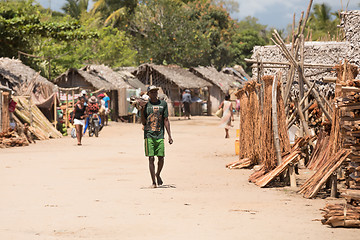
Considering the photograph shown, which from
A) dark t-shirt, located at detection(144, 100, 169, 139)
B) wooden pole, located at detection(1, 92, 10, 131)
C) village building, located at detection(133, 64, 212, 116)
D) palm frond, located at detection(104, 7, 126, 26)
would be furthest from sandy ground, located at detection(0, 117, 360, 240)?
palm frond, located at detection(104, 7, 126, 26)

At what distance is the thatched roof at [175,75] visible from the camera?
45.9 metres

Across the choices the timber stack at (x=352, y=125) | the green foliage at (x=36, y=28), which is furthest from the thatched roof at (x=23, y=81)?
the timber stack at (x=352, y=125)

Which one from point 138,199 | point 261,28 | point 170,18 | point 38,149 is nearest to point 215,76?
point 170,18

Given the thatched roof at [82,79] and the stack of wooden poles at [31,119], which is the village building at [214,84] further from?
the stack of wooden poles at [31,119]

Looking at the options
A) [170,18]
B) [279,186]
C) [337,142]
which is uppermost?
[170,18]

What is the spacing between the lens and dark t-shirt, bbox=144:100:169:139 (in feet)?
36.5

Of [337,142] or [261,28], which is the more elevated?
[261,28]

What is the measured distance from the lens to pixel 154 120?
11.2 m

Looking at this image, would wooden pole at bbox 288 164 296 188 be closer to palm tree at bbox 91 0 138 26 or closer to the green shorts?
the green shorts

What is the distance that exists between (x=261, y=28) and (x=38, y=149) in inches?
3759

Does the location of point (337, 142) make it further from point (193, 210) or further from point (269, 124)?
point (193, 210)

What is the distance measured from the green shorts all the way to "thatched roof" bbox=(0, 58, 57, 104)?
17068mm

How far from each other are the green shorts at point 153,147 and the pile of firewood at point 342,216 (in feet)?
13.9

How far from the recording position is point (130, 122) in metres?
40.8
